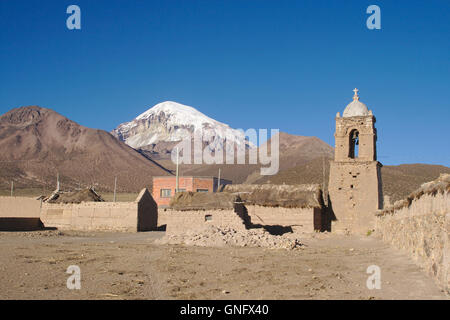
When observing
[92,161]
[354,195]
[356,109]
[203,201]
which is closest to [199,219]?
[203,201]

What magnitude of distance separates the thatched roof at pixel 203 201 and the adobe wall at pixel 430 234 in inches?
420

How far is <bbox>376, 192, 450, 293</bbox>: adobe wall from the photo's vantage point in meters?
6.55

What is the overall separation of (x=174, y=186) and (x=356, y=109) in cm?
2494

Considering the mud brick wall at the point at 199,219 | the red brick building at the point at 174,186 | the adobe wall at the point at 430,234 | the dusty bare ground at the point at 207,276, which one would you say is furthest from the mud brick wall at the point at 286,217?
the red brick building at the point at 174,186

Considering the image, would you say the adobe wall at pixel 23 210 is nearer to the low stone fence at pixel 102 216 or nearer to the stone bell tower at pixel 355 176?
the low stone fence at pixel 102 216

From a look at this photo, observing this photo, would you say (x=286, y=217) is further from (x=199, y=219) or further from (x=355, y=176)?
(x=199, y=219)

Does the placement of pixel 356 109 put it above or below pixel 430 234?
above

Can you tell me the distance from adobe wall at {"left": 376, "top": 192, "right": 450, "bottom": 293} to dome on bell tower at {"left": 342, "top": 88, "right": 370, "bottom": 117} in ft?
51.4

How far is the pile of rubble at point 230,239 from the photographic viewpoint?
53.6ft

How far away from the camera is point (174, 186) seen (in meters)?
46.5

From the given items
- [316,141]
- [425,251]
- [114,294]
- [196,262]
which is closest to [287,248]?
[196,262]

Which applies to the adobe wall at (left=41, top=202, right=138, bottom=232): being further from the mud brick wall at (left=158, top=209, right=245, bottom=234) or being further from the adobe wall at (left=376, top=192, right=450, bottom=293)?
the adobe wall at (left=376, top=192, right=450, bottom=293)
